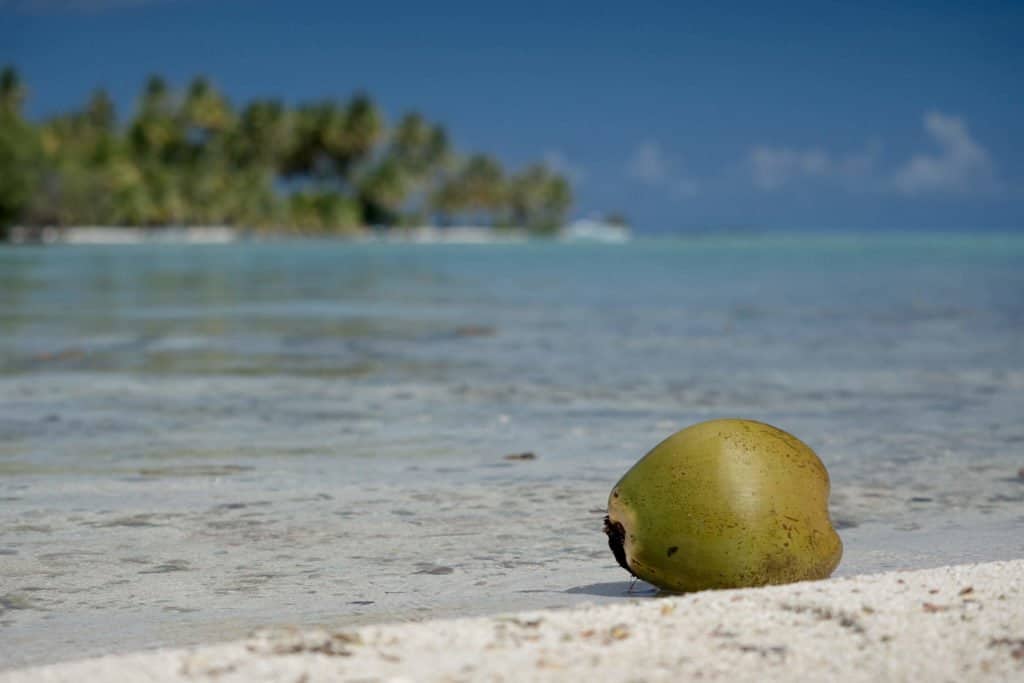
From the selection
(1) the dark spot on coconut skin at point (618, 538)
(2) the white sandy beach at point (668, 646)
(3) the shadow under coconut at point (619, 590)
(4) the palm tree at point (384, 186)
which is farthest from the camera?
(4) the palm tree at point (384, 186)

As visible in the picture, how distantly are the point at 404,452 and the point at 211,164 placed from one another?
140955 millimetres

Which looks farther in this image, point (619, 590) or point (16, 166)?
point (16, 166)

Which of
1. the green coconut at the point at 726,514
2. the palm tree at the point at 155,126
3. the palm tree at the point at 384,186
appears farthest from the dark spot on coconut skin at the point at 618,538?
the palm tree at the point at 384,186

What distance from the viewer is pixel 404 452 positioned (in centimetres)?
906

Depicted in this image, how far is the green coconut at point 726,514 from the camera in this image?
16.0 ft

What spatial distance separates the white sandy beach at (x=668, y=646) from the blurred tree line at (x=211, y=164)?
10858 cm

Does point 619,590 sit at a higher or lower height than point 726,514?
lower

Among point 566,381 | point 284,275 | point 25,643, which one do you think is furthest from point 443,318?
point 284,275

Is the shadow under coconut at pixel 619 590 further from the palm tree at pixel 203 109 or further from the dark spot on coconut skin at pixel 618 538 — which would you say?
the palm tree at pixel 203 109

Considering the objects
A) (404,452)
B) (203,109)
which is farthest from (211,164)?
(404,452)

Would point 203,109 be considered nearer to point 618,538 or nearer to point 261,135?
point 261,135

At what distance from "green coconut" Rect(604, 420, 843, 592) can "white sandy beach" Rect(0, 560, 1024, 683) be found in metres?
0.32

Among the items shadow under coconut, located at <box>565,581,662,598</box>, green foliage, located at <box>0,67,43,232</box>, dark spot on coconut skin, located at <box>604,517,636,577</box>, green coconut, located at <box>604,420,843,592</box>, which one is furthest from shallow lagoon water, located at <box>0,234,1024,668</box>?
green foliage, located at <box>0,67,43,232</box>

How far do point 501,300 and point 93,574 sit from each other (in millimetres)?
25388
